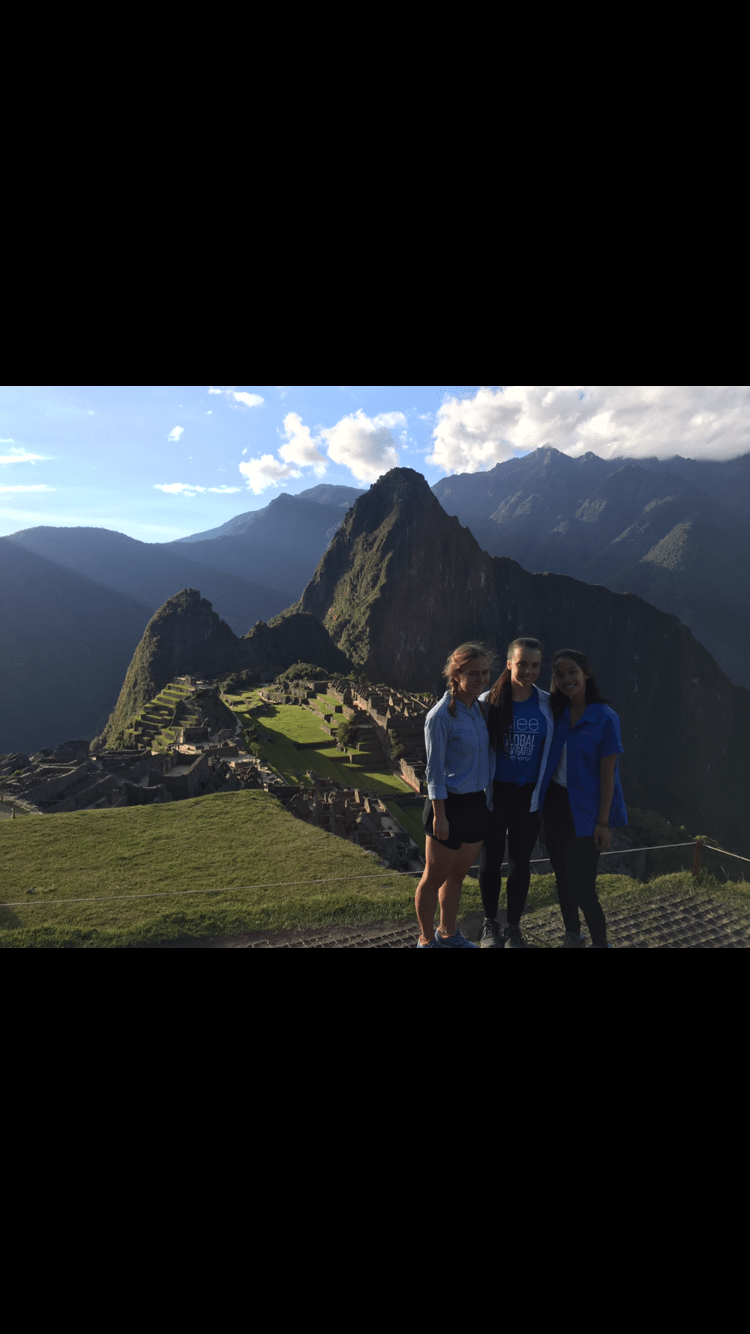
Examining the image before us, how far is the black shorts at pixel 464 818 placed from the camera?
251 cm

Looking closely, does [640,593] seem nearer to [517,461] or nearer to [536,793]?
[517,461]

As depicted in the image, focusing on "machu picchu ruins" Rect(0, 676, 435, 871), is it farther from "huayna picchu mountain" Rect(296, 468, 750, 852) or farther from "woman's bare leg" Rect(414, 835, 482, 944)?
"huayna picchu mountain" Rect(296, 468, 750, 852)

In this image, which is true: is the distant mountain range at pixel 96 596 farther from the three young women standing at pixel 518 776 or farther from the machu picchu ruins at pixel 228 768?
the three young women standing at pixel 518 776

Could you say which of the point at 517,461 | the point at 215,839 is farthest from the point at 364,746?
the point at 517,461

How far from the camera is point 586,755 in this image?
8.55ft

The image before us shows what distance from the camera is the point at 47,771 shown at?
404 inches

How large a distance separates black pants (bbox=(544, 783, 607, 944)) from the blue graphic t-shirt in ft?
0.71

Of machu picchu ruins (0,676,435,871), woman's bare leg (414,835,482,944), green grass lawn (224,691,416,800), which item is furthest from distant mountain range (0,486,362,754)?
woman's bare leg (414,835,482,944)

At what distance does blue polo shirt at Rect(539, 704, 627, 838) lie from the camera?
2.58 m

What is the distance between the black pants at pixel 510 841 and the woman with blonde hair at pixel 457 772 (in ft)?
0.35

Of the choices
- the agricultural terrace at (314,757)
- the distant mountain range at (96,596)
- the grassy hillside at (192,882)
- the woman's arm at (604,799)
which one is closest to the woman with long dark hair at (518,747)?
the woman's arm at (604,799)

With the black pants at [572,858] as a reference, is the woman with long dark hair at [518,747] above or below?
above

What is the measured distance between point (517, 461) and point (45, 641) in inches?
4600

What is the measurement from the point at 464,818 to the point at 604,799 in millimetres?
685
